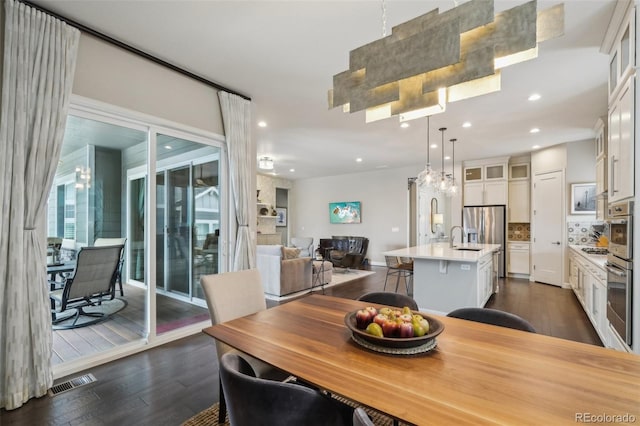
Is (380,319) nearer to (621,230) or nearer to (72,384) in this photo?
(621,230)

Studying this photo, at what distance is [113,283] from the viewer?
3.29m

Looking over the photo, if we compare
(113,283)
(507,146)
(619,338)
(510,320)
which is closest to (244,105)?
(113,283)

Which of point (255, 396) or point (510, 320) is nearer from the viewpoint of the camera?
point (255, 396)

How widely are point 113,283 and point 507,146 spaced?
7.26 m

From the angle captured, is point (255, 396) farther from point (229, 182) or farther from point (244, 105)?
point (244, 105)

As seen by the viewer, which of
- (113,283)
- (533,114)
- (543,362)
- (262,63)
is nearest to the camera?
(543,362)

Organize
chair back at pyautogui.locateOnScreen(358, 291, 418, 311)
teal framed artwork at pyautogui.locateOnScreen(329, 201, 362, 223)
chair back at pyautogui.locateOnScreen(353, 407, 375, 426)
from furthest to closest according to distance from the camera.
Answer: teal framed artwork at pyautogui.locateOnScreen(329, 201, 362, 223) → chair back at pyautogui.locateOnScreen(358, 291, 418, 311) → chair back at pyautogui.locateOnScreen(353, 407, 375, 426)

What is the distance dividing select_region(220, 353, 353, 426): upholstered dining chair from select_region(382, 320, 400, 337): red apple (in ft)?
1.31

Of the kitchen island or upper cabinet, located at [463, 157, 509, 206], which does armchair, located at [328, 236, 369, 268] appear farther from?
the kitchen island

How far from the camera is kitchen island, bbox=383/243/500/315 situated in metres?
3.81

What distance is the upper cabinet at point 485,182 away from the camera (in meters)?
7.05

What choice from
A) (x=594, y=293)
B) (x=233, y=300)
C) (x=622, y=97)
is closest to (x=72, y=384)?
(x=233, y=300)

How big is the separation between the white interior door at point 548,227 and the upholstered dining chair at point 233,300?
644cm

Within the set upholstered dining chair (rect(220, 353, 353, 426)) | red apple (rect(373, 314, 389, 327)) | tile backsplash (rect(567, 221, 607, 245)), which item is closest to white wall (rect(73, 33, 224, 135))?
upholstered dining chair (rect(220, 353, 353, 426))
